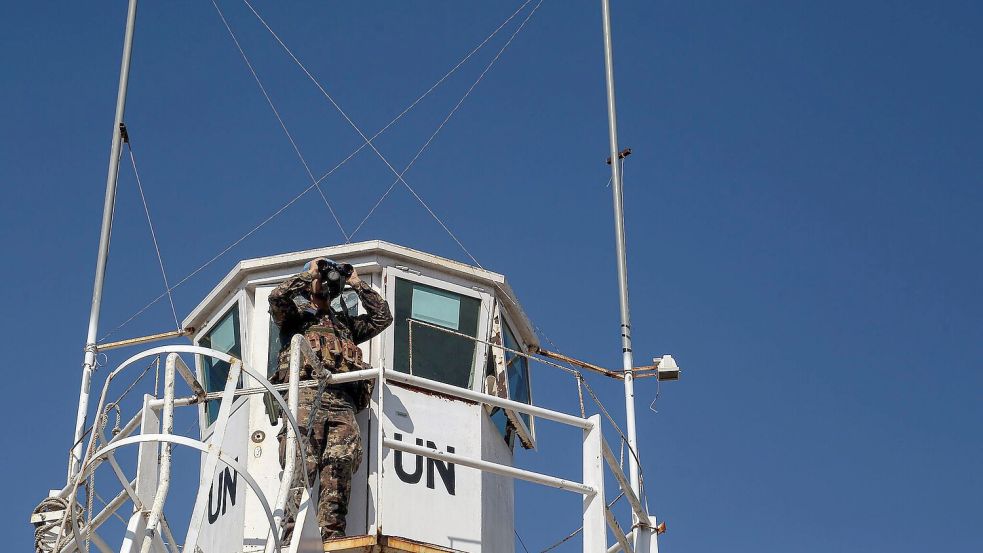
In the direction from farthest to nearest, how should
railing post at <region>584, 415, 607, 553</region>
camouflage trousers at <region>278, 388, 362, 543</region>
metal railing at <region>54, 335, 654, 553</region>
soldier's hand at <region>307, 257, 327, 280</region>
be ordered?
soldier's hand at <region>307, 257, 327, 280</region>, camouflage trousers at <region>278, 388, 362, 543</region>, railing post at <region>584, 415, 607, 553</region>, metal railing at <region>54, 335, 654, 553</region>

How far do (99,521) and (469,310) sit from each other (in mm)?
4933

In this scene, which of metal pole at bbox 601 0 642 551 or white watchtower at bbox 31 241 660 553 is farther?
metal pole at bbox 601 0 642 551

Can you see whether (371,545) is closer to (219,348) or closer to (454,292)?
(454,292)

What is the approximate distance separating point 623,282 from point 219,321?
5.23 meters

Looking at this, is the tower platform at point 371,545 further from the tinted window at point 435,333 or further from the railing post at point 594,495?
the tinted window at point 435,333

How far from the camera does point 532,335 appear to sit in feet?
65.6

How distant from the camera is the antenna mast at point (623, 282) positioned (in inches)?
673

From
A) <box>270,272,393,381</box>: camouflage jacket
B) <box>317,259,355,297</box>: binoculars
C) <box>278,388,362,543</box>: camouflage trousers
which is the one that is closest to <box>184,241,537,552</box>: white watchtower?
<box>278,388,362,543</box>: camouflage trousers

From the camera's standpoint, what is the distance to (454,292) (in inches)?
730

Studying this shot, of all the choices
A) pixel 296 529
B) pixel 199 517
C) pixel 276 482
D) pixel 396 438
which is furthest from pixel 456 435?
pixel 199 517

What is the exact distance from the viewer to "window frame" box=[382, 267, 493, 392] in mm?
17938

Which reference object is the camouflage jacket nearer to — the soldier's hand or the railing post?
the soldier's hand

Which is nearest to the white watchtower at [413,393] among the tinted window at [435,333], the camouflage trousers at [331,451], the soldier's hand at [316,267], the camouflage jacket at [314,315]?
the tinted window at [435,333]

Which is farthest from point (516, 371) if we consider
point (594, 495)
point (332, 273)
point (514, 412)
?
point (594, 495)
